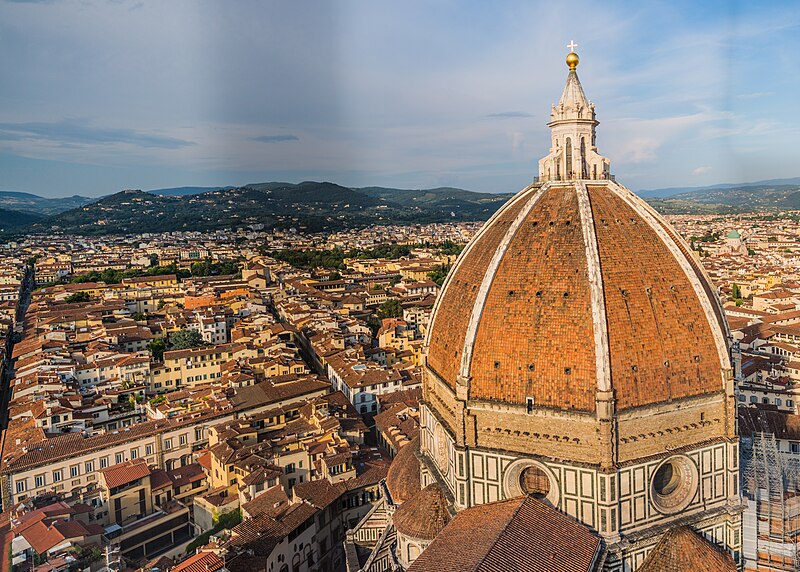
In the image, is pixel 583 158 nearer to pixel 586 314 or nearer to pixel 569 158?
pixel 569 158

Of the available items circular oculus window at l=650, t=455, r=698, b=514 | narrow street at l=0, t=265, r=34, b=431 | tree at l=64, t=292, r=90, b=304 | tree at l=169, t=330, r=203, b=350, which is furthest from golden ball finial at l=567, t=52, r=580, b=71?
tree at l=64, t=292, r=90, b=304

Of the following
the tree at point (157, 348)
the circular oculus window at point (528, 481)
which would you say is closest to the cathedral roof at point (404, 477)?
the circular oculus window at point (528, 481)

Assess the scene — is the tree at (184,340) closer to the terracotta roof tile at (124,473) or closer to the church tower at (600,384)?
the terracotta roof tile at (124,473)

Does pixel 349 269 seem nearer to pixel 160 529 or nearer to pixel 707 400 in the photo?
pixel 160 529

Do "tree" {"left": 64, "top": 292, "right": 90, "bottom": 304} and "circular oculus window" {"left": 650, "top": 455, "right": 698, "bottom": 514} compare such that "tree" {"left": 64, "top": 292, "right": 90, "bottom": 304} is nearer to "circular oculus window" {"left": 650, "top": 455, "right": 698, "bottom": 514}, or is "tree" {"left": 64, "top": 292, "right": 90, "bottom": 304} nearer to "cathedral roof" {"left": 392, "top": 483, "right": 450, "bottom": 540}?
"cathedral roof" {"left": 392, "top": 483, "right": 450, "bottom": 540}

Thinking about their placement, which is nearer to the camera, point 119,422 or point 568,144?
point 568,144

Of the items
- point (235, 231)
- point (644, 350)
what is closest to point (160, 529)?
point (644, 350)

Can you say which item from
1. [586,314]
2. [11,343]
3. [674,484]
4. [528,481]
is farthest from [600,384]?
[11,343]
